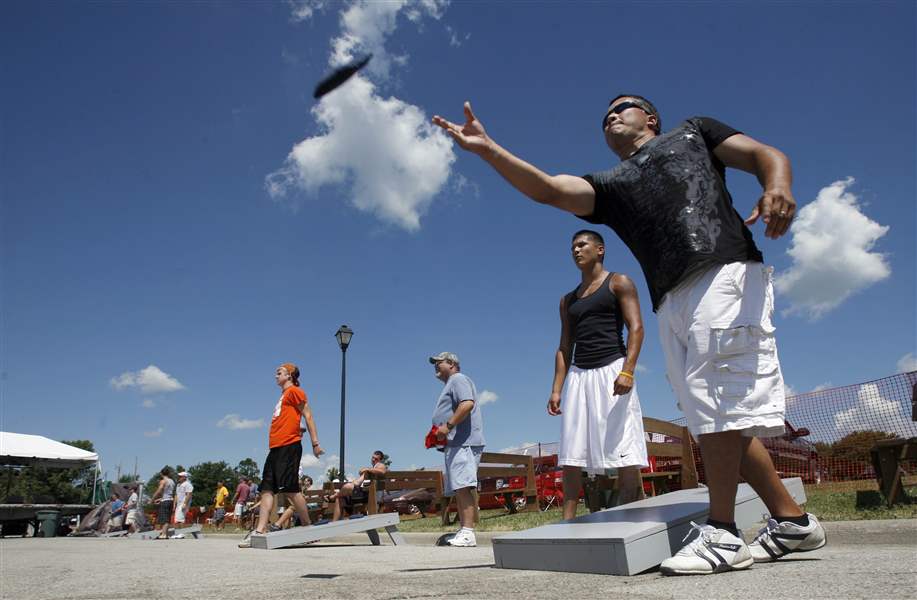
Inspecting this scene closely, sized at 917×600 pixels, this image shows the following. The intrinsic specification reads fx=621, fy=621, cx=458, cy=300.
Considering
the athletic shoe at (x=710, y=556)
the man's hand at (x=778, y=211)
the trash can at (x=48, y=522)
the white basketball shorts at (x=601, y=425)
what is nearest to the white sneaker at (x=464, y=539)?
the white basketball shorts at (x=601, y=425)

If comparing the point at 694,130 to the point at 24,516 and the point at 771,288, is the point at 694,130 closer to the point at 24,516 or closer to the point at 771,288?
the point at 771,288

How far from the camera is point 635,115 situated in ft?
9.05

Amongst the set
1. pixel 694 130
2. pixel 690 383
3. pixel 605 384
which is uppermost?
pixel 694 130

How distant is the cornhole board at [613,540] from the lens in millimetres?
2129

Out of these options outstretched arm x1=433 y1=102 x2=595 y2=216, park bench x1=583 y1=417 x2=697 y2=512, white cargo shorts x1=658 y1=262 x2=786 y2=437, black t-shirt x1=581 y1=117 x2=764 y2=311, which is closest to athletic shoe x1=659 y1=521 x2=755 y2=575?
white cargo shorts x1=658 y1=262 x2=786 y2=437

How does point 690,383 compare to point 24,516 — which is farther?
point 24,516

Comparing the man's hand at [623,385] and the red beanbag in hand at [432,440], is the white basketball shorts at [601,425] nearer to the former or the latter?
the man's hand at [623,385]

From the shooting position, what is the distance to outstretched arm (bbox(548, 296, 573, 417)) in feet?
14.8

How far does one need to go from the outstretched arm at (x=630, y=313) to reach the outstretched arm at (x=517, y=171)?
1.77 m

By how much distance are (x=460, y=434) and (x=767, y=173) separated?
4.28 metres

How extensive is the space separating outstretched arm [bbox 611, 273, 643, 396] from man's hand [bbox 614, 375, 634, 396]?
0.57 feet

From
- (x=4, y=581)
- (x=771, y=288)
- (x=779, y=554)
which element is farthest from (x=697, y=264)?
(x=4, y=581)

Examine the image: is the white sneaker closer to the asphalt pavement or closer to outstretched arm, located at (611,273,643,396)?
outstretched arm, located at (611,273,643,396)

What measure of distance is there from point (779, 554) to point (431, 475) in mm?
9199
